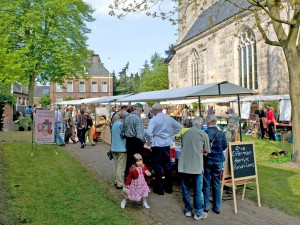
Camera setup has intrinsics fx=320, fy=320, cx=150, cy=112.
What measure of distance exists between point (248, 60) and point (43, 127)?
2157 centimetres

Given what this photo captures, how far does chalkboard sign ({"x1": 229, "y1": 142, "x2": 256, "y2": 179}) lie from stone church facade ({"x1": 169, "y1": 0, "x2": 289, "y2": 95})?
12.3 meters

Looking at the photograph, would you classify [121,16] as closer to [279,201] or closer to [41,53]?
[279,201]

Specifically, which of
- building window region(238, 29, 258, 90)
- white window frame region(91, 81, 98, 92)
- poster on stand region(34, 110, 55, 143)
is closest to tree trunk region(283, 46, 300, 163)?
poster on stand region(34, 110, 55, 143)

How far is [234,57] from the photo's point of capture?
30.2 meters

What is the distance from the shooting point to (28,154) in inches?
454

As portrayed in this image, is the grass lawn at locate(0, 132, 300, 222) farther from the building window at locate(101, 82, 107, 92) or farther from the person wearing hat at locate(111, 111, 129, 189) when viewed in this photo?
the building window at locate(101, 82, 107, 92)

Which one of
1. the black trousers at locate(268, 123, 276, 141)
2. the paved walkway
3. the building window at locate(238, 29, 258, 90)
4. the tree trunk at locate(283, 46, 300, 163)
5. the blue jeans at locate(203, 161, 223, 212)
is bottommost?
the paved walkway

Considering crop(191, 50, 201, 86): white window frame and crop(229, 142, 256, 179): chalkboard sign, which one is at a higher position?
crop(191, 50, 201, 86): white window frame

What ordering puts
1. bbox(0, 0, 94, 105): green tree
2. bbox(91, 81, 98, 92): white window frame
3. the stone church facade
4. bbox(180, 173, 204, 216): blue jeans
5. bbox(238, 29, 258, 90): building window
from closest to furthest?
bbox(180, 173, 204, 216): blue jeans
the stone church facade
bbox(0, 0, 94, 105): green tree
bbox(238, 29, 258, 90): building window
bbox(91, 81, 98, 92): white window frame

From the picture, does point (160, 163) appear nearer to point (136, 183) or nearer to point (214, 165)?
point (136, 183)

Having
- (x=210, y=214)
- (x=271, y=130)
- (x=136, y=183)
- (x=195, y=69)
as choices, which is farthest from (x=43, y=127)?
(x=195, y=69)

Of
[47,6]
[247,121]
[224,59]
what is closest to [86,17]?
[47,6]

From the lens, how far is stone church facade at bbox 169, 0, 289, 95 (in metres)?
24.2

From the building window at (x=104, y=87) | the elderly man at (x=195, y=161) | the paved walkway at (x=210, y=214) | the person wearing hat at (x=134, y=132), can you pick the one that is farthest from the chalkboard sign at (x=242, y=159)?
the building window at (x=104, y=87)
